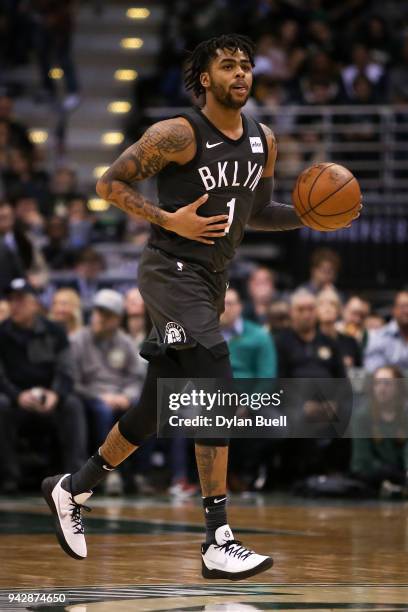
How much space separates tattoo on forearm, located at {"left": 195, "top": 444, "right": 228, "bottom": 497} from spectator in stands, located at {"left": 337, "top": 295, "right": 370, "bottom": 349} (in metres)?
7.14

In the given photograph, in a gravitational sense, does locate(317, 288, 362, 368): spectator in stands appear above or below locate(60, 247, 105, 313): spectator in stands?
below

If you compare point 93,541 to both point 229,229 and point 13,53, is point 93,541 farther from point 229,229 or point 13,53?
point 13,53

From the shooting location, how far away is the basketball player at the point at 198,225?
5934 mm

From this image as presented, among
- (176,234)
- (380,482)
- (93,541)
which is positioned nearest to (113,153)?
(380,482)

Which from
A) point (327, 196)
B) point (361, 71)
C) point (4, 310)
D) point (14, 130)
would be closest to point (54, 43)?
point (14, 130)

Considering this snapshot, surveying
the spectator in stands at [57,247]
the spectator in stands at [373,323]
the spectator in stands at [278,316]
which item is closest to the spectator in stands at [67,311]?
the spectator in stands at [278,316]

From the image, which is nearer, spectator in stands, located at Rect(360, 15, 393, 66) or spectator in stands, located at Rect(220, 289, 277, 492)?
spectator in stands, located at Rect(220, 289, 277, 492)

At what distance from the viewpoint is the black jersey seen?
20.0ft

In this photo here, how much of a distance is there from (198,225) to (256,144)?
538 millimetres

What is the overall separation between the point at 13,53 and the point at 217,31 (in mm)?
2939

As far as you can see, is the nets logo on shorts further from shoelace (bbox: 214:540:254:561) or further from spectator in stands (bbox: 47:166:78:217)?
spectator in stands (bbox: 47:166:78:217)

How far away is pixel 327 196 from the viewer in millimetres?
6289

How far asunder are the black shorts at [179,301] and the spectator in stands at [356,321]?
22.8 feet

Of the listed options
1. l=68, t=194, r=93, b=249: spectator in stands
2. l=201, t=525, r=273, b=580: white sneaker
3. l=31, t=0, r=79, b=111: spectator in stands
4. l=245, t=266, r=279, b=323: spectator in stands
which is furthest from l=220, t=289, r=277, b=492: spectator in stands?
l=31, t=0, r=79, b=111: spectator in stands
